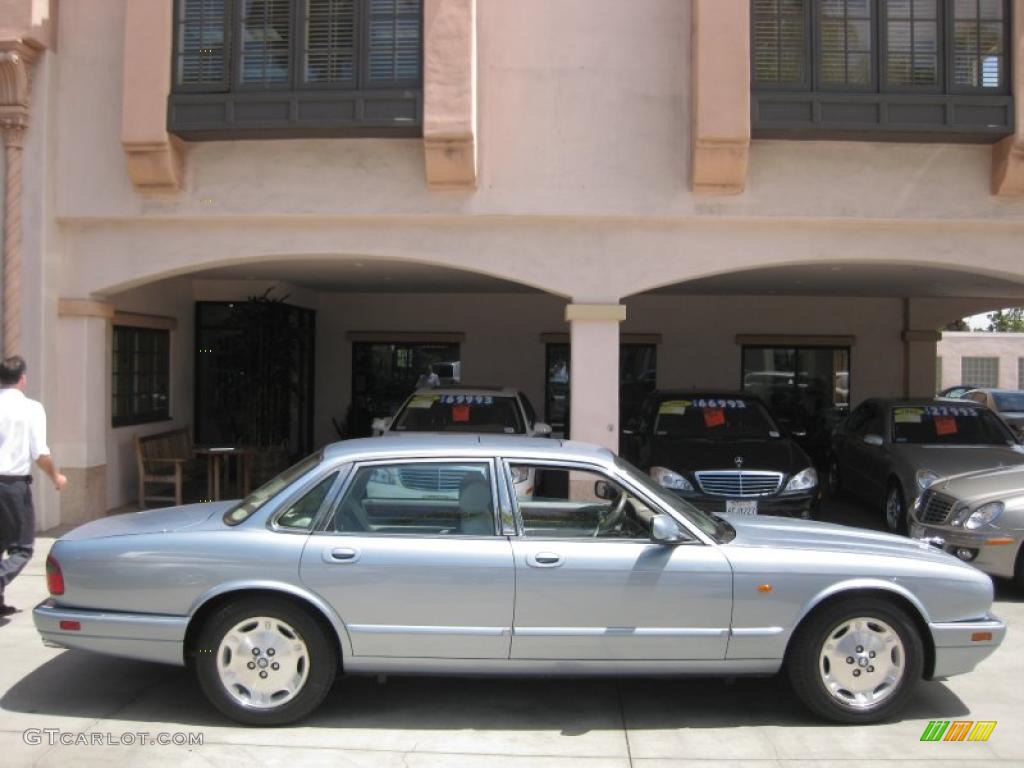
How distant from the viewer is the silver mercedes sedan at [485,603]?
4.88 metres

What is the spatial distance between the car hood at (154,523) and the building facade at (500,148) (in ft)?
15.7

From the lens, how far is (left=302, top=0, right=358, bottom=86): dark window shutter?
9.64m

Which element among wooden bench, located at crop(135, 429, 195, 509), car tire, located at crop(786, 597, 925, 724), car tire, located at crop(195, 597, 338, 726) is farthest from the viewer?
wooden bench, located at crop(135, 429, 195, 509)

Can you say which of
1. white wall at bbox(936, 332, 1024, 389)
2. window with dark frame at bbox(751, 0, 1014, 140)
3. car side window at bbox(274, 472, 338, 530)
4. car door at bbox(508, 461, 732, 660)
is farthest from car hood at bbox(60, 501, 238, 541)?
white wall at bbox(936, 332, 1024, 389)

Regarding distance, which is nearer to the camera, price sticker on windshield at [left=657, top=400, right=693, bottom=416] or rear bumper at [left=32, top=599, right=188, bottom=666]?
rear bumper at [left=32, top=599, right=188, bottom=666]

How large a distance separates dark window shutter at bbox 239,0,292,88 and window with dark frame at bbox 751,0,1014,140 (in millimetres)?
4688

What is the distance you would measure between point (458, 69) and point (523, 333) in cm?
730

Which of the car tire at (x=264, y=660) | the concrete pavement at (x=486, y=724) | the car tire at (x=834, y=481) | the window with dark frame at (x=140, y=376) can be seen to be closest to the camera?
the concrete pavement at (x=486, y=724)

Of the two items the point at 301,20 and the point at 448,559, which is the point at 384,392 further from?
the point at 448,559

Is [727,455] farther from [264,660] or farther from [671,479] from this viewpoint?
[264,660]

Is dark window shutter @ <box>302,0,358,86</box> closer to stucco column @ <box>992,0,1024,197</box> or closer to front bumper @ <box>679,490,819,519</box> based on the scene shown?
front bumper @ <box>679,490,819,519</box>

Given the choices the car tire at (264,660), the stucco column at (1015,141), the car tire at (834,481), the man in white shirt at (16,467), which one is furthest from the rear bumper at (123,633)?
the car tire at (834,481)

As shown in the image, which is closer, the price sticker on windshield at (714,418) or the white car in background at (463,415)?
the white car in background at (463,415)

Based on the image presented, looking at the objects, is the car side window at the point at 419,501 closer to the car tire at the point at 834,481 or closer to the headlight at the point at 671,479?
the headlight at the point at 671,479
